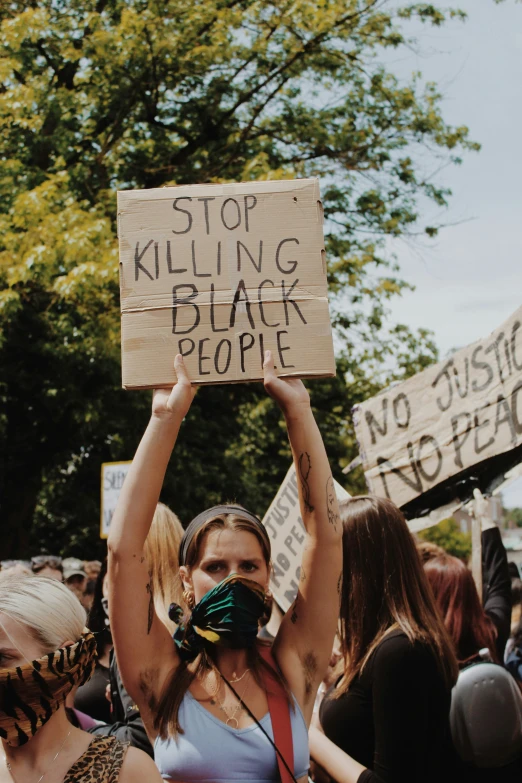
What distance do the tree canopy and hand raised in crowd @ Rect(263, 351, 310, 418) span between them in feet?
27.1

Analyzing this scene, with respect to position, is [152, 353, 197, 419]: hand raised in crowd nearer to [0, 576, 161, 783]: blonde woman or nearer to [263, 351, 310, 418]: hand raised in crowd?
[263, 351, 310, 418]: hand raised in crowd

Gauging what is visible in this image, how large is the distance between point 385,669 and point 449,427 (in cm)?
249

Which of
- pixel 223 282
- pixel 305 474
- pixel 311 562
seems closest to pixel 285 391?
pixel 305 474

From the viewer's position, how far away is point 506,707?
2.66 metres

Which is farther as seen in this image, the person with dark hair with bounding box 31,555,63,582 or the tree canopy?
the tree canopy

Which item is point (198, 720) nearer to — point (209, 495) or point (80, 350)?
point (80, 350)

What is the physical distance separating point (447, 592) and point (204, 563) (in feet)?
4.81

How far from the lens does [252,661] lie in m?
2.36

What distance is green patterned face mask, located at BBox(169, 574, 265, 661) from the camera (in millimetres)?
2283

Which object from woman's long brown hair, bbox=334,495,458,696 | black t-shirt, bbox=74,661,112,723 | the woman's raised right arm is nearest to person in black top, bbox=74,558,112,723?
black t-shirt, bbox=74,661,112,723

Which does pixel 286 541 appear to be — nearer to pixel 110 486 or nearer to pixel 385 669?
pixel 385 669

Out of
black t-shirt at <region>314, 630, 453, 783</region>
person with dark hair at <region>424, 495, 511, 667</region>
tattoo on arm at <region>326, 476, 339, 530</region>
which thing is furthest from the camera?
person with dark hair at <region>424, 495, 511, 667</region>

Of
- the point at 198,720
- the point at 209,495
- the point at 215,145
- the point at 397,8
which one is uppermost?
the point at 397,8

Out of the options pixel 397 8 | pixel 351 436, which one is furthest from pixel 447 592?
pixel 351 436
